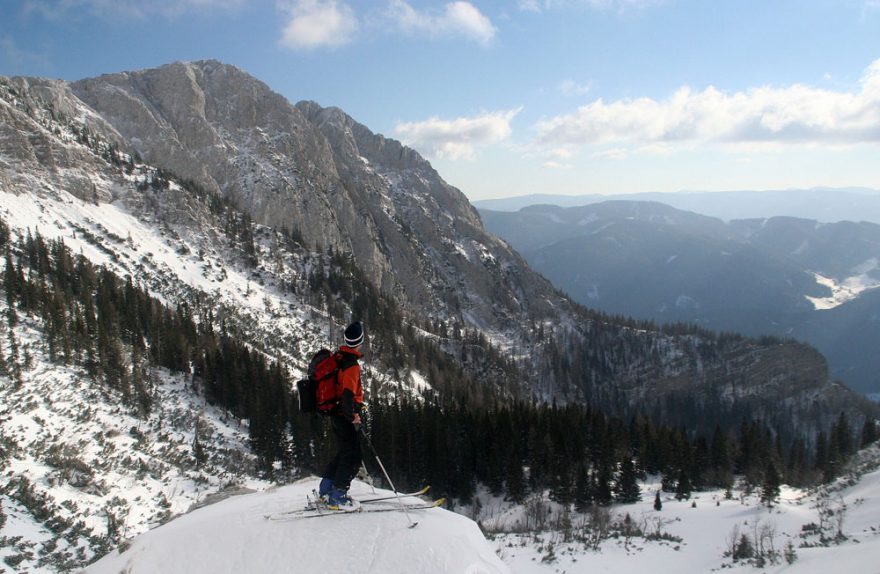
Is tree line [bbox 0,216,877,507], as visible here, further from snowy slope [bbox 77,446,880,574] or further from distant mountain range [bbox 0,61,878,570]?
snowy slope [bbox 77,446,880,574]

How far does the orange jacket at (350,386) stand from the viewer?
10888 millimetres

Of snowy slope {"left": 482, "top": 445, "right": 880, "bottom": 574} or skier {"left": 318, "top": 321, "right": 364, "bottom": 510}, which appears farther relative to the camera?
snowy slope {"left": 482, "top": 445, "right": 880, "bottom": 574}

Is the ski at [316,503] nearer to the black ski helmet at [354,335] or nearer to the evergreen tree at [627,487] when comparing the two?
the black ski helmet at [354,335]

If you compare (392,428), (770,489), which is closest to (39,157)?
(392,428)

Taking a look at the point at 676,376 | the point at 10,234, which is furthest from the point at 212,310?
the point at 676,376

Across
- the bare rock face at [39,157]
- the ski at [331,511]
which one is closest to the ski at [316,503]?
the ski at [331,511]

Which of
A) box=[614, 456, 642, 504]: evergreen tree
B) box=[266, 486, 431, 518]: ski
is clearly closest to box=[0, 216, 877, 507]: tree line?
box=[614, 456, 642, 504]: evergreen tree

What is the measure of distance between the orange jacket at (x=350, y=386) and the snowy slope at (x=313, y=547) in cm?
240

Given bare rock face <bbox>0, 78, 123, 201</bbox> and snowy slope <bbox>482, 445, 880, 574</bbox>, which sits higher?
bare rock face <bbox>0, 78, 123, 201</bbox>

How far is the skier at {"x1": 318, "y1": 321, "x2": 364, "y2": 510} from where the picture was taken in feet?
35.9

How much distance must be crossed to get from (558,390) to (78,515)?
7087 inches

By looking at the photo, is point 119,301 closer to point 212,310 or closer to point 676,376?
point 212,310

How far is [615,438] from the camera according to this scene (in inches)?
2263

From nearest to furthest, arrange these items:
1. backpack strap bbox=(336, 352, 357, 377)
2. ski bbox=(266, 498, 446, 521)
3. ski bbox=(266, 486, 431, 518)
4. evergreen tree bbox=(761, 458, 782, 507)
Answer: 1. ski bbox=(266, 498, 446, 521)
2. backpack strap bbox=(336, 352, 357, 377)
3. ski bbox=(266, 486, 431, 518)
4. evergreen tree bbox=(761, 458, 782, 507)
